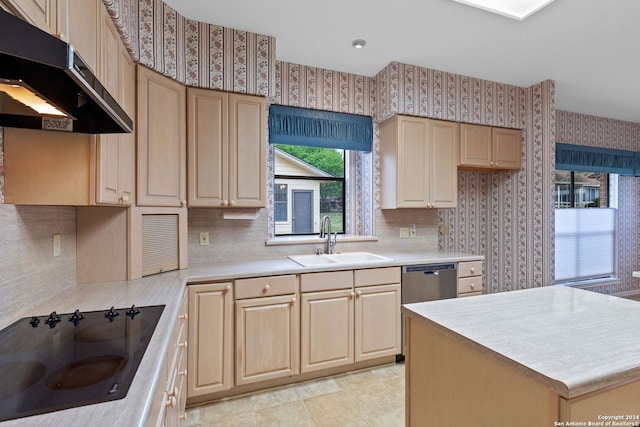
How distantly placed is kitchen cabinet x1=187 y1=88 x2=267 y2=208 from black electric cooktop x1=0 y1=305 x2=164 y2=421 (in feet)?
3.83

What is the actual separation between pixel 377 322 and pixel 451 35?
94.3 inches

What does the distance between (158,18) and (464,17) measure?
213 cm

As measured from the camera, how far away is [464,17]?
2.26 meters

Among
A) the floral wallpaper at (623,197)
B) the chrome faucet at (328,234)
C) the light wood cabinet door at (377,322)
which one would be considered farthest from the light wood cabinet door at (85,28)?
the floral wallpaper at (623,197)

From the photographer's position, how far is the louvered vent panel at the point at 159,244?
2064 millimetres

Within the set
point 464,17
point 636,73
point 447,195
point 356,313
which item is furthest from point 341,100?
point 636,73

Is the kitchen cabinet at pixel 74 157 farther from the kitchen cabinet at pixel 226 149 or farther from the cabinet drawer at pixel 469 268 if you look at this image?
the cabinet drawer at pixel 469 268

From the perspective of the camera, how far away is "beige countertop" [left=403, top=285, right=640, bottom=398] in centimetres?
81

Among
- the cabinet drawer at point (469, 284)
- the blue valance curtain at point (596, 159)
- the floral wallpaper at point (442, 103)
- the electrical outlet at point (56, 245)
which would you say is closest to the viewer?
→ the electrical outlet at point (56, 245)

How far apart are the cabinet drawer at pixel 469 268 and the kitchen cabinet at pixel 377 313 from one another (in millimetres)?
655

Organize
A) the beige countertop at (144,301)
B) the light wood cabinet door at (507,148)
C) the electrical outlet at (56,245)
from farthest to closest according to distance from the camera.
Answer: the light wood cabinet door at (507,148) < the electrical outlet at (56,245) < the beige countertop at (144,301)

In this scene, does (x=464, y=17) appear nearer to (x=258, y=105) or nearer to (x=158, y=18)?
(x=258, y=105)

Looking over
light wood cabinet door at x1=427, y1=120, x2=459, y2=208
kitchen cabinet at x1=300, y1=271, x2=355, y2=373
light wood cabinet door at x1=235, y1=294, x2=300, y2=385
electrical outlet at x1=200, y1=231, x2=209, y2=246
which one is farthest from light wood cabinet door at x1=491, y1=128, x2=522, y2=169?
electrical outlet at x1=200, y1=231, x2=209, y2=246

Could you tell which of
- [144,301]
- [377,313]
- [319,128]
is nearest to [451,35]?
[319,128]
